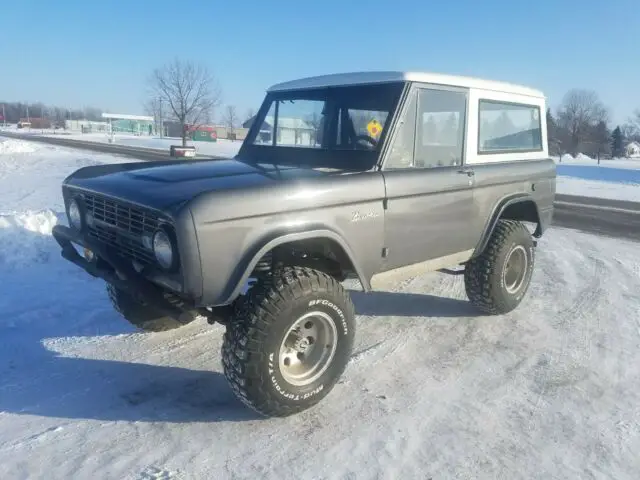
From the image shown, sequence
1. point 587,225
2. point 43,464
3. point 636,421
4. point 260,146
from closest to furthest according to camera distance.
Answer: point 43,464 → point 636,421 → point 260,146 → point 587,225

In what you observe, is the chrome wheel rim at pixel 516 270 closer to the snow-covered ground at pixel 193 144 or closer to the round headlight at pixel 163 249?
the round headlight at pixel 163 249

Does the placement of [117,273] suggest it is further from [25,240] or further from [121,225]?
[25,240]

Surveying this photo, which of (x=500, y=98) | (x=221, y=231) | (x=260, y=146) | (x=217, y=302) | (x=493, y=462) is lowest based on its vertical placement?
(x=493, y=462)

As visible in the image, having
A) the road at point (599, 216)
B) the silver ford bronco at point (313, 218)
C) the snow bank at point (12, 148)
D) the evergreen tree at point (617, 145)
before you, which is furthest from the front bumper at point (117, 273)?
the evergreen tree at point (617, 145)

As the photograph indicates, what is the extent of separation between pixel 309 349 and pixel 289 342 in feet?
0.59

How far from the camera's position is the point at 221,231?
277cm

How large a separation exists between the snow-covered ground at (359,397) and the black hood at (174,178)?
50.1 inches

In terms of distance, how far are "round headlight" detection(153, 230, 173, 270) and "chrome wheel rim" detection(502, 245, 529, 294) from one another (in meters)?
3.41

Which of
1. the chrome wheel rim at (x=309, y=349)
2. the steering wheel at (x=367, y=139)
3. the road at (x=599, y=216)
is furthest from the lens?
the road at (x=599, y=216)

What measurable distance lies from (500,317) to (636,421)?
1.82m

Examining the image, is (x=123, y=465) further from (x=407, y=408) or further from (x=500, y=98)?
(x=500, y=98)

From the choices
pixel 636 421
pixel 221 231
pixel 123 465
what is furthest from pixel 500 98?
pixel 123 465

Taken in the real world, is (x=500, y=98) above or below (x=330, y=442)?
above

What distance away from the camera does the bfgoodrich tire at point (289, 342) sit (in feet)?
9.70
